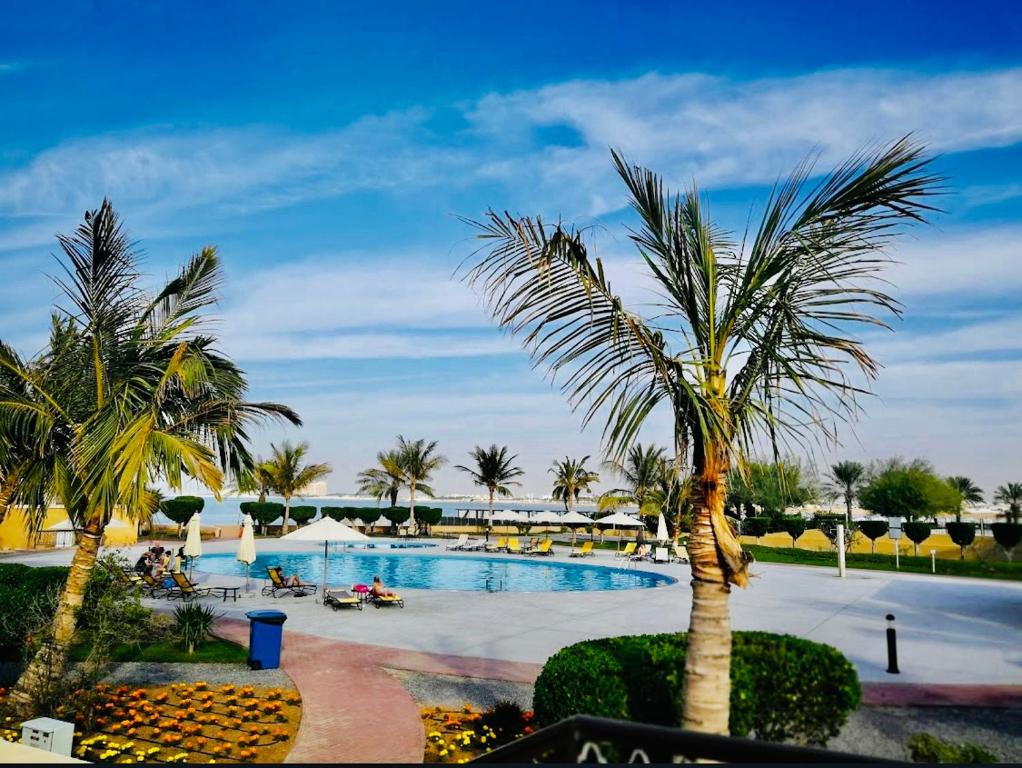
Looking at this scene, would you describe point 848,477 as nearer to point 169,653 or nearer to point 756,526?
point 756,526

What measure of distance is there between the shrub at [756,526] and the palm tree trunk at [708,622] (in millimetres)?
45737

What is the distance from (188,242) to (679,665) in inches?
347

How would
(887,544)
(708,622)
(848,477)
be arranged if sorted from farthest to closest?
(848,477)
(887,544)
(708,622)

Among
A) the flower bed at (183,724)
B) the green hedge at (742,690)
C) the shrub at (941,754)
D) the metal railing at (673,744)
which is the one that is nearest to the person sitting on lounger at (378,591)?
the flower bed at (183,724)

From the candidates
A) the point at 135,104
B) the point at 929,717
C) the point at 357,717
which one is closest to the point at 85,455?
A: the point at 357,717

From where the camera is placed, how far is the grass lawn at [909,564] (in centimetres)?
3105

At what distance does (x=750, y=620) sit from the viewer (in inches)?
658

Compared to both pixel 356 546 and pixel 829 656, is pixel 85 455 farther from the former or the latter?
pixel 356 546

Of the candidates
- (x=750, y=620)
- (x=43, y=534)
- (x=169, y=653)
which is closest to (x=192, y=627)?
(x=169, y=653)

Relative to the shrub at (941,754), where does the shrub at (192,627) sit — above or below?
below

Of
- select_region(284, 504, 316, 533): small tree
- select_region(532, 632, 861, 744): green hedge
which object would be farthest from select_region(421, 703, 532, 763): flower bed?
select_region(284, 504, 316, 533): small tree

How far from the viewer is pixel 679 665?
676cm

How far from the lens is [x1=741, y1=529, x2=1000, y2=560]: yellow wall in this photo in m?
40.0

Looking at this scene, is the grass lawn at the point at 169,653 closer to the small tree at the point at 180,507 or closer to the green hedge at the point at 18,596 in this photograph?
the green hedge at the point at 18,596
